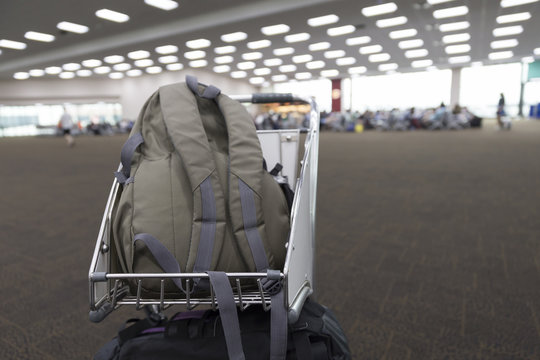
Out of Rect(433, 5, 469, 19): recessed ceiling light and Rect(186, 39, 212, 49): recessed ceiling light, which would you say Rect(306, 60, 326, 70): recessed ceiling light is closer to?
Rect(186, 39, 212, 49): recessed ceiling light

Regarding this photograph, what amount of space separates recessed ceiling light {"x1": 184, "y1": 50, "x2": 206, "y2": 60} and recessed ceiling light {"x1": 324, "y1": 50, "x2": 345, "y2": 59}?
277 inches

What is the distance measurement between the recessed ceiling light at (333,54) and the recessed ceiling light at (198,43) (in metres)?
7.28

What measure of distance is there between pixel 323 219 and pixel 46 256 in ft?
7.42

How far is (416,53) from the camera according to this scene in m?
22.8

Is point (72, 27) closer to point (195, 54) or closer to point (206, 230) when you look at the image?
point (195, 54)

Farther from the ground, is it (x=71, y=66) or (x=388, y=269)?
(x=71, y=66)

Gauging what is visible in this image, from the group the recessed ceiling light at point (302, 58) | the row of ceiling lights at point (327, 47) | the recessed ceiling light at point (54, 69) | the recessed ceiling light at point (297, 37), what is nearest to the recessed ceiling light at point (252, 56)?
the row of ceiling lights at point (327, 47)

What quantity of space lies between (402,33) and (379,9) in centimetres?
473

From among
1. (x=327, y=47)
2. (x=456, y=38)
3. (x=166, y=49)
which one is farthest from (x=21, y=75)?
(x=456, y=38)

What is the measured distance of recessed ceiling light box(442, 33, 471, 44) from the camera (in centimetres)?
1779

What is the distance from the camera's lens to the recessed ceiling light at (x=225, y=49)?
19.3 metres

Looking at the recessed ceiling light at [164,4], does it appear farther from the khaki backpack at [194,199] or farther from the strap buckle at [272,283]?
the strap buckle at [272,283]

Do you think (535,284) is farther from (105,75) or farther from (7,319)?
(105,75)

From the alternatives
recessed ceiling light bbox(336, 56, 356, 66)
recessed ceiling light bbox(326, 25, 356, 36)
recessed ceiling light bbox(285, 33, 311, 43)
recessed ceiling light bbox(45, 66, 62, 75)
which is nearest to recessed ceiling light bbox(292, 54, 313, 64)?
recessed ceiling light bbox(336, 56, 356, 66)
